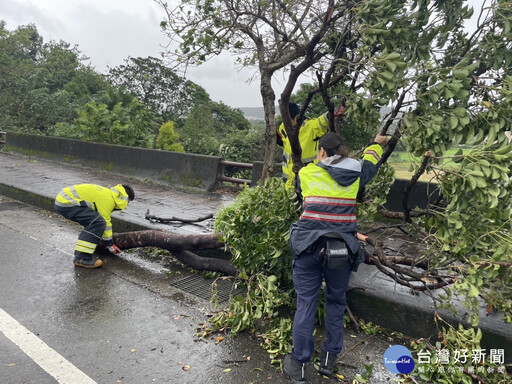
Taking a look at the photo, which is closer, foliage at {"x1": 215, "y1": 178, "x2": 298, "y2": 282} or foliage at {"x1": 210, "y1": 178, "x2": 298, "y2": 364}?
foliage at {"x1": 210, "y1": 178, "x2": 298, "y2": 364}

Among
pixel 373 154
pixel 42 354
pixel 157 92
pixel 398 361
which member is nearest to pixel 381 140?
pixel 373 154

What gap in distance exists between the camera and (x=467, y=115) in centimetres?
302

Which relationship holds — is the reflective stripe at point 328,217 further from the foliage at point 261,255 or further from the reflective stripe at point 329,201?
the foliage at point 261,255

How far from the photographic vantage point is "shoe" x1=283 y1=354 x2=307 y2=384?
2955 millimetres

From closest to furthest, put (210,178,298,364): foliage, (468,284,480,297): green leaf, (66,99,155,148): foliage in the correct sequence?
(468,284,480,297): green leaf → (210,178,298,364): foliage → (66,99,155,148): foliage

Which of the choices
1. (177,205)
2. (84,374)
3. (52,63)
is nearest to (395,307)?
(84,374)

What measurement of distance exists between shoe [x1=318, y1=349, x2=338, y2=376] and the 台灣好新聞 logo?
0.42m

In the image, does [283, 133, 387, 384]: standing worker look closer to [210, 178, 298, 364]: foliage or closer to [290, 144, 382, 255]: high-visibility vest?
[290, 144, 382, 255]: high-visibility vest

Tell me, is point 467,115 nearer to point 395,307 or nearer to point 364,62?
point 364,62

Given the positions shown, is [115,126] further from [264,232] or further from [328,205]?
[328,205]

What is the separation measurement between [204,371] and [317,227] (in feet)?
4.61

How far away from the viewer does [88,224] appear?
207 inches

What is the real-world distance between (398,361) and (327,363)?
555mm

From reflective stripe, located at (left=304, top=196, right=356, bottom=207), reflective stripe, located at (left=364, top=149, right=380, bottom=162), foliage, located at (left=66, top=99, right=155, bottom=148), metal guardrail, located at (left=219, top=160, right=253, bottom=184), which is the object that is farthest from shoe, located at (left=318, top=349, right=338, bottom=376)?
foliage, located at (left=66, top=99, right=155, bottom=148)
